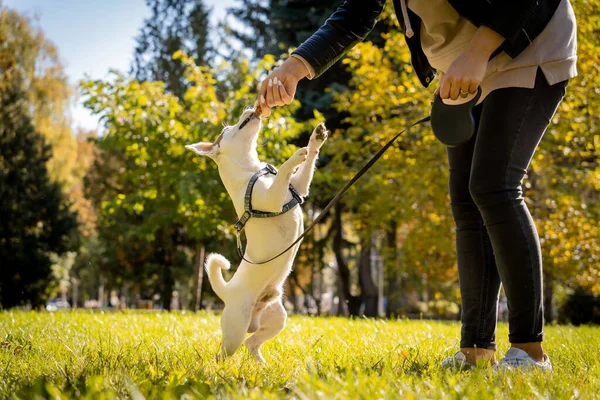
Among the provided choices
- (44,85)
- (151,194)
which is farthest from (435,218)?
(44,85)

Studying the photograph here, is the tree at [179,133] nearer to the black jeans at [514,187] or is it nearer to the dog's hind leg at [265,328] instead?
the dog's hind leg at [265,328]

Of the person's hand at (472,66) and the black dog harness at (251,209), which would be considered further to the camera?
the black dog harness at (251,209)

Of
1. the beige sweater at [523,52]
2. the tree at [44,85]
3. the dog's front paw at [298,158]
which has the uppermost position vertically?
the tree at [44,85]

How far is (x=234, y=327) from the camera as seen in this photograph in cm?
261

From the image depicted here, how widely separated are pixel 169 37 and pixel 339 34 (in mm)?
18950

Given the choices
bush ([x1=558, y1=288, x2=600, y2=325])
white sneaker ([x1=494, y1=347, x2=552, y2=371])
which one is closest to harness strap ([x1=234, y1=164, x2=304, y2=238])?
white sneaker ([x1=494, y1=347, x2=552, y2=371])

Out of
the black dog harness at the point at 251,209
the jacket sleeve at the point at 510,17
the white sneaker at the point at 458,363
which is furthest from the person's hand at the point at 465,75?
the white sneaker at the point at 458,363

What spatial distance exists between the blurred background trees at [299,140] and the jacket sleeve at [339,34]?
4.39 m

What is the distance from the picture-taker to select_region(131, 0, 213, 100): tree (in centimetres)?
2020

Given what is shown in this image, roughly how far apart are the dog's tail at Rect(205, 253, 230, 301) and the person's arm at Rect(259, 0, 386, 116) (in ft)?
2.41

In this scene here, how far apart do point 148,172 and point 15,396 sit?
8856mm

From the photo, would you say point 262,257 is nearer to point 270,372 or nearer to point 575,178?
point 270,372

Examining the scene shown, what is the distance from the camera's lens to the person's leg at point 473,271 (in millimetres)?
2523

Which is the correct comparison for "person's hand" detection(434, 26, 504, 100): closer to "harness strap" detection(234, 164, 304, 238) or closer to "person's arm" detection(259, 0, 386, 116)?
"person's arm" detection(259, 0, 386, 116)
